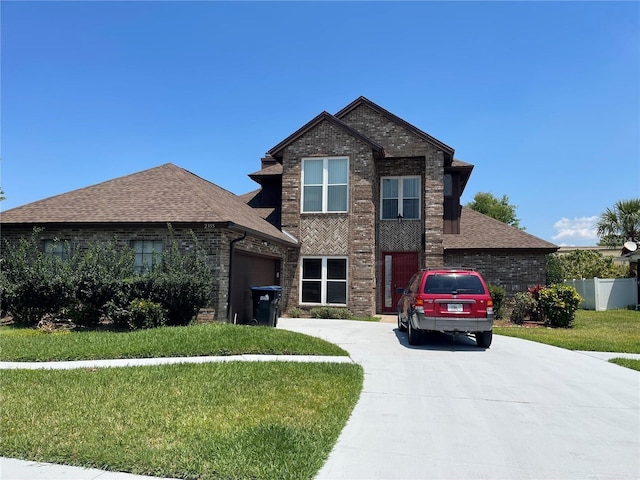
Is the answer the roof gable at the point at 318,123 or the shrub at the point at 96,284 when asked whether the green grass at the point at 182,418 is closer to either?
the shrub at the point at 96,284

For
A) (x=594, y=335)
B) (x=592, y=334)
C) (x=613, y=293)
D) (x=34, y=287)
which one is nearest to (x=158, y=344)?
(x=34, y=287)

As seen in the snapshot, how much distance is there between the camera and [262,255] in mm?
16438

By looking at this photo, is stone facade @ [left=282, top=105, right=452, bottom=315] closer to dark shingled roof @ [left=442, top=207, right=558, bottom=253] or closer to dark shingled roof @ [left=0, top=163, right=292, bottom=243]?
dark shingled roof @ [left=442, top=207, right=558, bottom=253]

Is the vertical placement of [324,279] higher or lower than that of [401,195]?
lower

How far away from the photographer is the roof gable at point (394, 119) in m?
18.9

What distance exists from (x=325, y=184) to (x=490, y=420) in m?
14.3

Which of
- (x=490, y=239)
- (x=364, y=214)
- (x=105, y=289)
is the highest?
(x=364, y=214)

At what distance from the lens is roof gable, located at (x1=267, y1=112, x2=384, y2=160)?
18484mm

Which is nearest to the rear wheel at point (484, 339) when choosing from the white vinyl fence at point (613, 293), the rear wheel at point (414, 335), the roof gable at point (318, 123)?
the rear wheel at point (414, 335)

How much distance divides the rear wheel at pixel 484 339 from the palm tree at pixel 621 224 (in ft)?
Result: 89.6

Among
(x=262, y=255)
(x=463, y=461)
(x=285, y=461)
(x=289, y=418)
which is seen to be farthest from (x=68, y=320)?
(x=463, y=461)

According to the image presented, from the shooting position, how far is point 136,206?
47.9 feet

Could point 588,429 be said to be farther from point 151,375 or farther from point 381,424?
point 151,375

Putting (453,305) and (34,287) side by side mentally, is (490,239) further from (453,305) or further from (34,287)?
(34,287)
